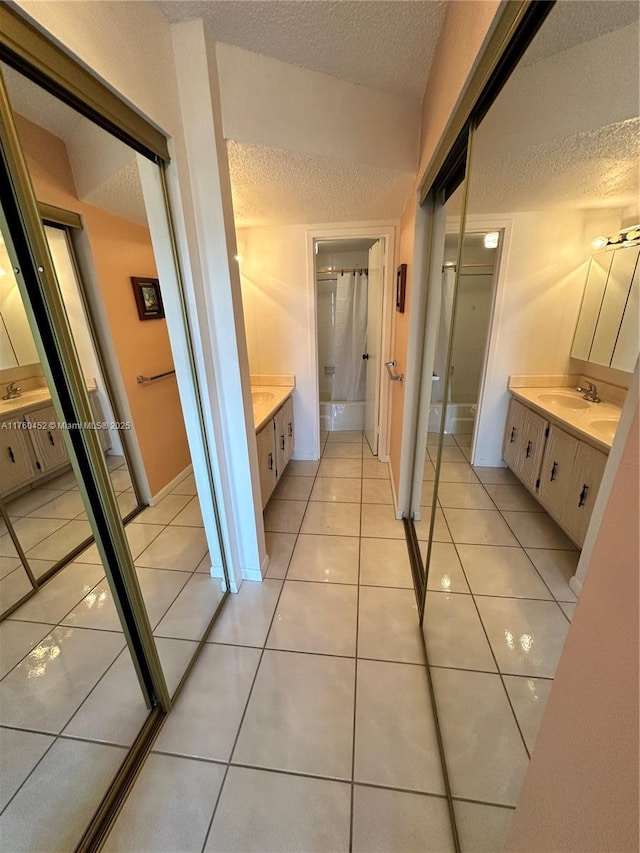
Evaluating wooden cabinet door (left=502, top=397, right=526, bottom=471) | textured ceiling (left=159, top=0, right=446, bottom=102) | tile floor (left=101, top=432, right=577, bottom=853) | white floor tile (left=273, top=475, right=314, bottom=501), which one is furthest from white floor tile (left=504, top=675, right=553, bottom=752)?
textured ceiling (left=159, top=0, right=446, bottom=102)

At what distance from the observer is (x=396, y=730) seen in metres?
1.20

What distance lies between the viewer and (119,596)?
1.08 m

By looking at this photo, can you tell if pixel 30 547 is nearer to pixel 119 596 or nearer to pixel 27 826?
pixel 119 596

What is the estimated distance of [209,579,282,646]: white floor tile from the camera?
1.57m

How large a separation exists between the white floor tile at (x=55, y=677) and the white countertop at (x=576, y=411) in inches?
70.0

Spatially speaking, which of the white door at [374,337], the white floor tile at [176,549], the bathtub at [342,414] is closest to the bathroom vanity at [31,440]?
the white floor tile at [176,549]

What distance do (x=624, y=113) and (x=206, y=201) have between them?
130 centimetres

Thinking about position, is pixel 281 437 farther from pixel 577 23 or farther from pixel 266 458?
pixel 577 23

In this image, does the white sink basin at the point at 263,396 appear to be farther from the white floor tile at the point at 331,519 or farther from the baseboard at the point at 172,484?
the baseboard at the point at 172,484

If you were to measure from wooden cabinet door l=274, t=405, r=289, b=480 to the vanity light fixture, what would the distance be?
217 cm

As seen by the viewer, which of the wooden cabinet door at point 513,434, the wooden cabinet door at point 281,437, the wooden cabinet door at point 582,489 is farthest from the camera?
the wooden cabinet door at point 281,437

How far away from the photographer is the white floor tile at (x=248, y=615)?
157cm

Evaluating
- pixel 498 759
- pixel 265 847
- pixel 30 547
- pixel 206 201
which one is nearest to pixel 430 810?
pixel 498 759

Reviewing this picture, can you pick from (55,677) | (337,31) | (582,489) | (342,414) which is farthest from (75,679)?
(342,414)
